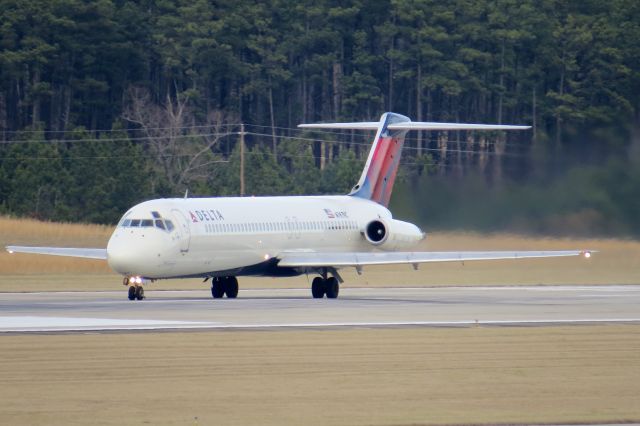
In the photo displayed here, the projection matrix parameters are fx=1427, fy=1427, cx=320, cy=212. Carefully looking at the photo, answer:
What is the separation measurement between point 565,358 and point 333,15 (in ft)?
279

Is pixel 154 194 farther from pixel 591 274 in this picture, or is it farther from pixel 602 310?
pixel 602 310

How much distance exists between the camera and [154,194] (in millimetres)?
83875

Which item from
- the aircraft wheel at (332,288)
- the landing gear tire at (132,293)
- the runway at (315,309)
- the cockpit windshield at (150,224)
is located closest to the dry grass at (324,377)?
the runway at (315,309)

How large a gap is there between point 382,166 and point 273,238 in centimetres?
707

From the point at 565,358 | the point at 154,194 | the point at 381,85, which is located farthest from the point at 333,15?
the point at 565,358

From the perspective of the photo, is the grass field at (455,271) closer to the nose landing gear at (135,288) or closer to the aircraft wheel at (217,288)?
the aircraft wheel at (217,288)

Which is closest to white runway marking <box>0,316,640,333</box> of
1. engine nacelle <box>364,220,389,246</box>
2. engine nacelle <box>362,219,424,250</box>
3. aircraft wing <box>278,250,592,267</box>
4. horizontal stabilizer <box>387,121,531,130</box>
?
aircraft wing <box>278,250,592,267</box>

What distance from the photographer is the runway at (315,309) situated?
30.8m

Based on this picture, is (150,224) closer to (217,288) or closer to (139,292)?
(139,292)

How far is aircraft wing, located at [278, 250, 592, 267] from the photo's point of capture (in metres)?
39.6

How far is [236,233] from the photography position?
42.0 m

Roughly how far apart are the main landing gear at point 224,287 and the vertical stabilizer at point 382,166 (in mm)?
7310

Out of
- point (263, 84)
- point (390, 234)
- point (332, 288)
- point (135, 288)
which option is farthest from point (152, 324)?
point (263, 84)

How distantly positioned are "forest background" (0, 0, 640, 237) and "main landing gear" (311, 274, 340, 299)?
3811 centimetres
